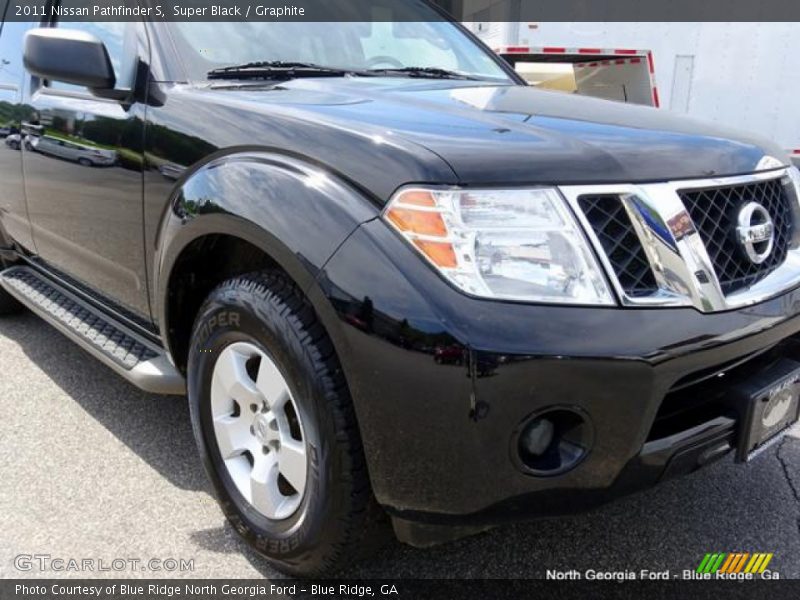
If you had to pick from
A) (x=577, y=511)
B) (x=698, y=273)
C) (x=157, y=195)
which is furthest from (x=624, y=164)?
(x=157, y=195)

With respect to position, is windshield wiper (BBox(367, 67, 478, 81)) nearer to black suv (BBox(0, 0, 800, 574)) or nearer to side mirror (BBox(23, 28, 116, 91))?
black suv (BBox(0, 0, 800, 574))

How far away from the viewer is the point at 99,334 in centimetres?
285

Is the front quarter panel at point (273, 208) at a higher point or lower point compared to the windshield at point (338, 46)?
lower

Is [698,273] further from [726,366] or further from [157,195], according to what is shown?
[157,195]

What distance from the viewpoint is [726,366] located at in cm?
177

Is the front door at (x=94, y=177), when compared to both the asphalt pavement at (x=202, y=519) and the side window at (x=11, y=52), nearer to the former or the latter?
the side window at (x=11, y=52)

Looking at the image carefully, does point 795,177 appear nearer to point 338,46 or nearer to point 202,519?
point 338,46

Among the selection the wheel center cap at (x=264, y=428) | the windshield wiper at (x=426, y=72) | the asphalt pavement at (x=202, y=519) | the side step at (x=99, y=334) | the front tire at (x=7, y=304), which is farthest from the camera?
the front tire at (x=7, y=304)

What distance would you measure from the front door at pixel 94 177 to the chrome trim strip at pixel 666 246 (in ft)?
5.09

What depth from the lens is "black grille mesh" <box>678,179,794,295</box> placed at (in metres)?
1.79

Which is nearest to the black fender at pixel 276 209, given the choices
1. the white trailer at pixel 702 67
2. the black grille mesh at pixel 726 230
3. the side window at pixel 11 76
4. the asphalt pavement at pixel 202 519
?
the black grille mesh at pixel 726 230

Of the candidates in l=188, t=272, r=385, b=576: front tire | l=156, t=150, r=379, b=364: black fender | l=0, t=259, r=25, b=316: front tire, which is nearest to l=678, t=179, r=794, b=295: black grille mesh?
l=156, t=150, r=379, b=364: black fender

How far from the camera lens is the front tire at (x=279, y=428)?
1.75m

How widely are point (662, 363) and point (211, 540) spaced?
155cm
